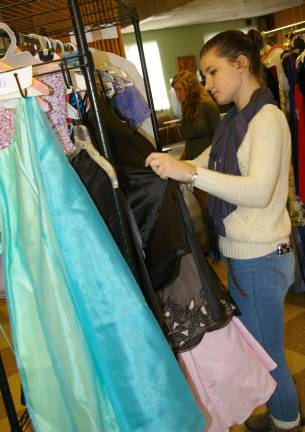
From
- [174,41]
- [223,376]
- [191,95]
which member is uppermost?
[174,41]

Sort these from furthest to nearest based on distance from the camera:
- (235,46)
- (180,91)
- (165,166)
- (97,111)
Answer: (180,91)
(235,46)
(165,166)
(97,111)

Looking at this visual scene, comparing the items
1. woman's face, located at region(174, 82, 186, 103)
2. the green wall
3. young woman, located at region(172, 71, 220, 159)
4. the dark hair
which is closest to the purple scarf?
the dark hair

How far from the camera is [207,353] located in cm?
113

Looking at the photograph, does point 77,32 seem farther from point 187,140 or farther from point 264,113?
point 187,140

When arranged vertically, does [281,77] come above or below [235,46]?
below

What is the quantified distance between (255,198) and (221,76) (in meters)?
0.41

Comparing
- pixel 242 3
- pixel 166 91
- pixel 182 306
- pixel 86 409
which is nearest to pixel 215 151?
pixel 182 306

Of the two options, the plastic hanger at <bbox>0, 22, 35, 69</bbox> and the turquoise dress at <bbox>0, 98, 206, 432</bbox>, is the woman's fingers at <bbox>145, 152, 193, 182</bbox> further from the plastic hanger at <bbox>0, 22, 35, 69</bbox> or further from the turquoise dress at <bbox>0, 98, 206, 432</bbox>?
the plastic hanger at <bbox>0, 22, 35, 69</bbox>

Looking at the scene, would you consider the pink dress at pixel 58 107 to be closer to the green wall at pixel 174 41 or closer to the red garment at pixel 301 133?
the red garment at pixel 301 133

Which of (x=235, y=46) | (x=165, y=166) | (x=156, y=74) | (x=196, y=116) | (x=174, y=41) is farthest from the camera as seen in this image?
(x=174, y=41)

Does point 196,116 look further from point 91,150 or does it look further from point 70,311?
point 70,311

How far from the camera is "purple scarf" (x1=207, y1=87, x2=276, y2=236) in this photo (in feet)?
Result: 4.25

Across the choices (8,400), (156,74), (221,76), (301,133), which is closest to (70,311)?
(8,400)

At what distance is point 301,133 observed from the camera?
228 centimetres
